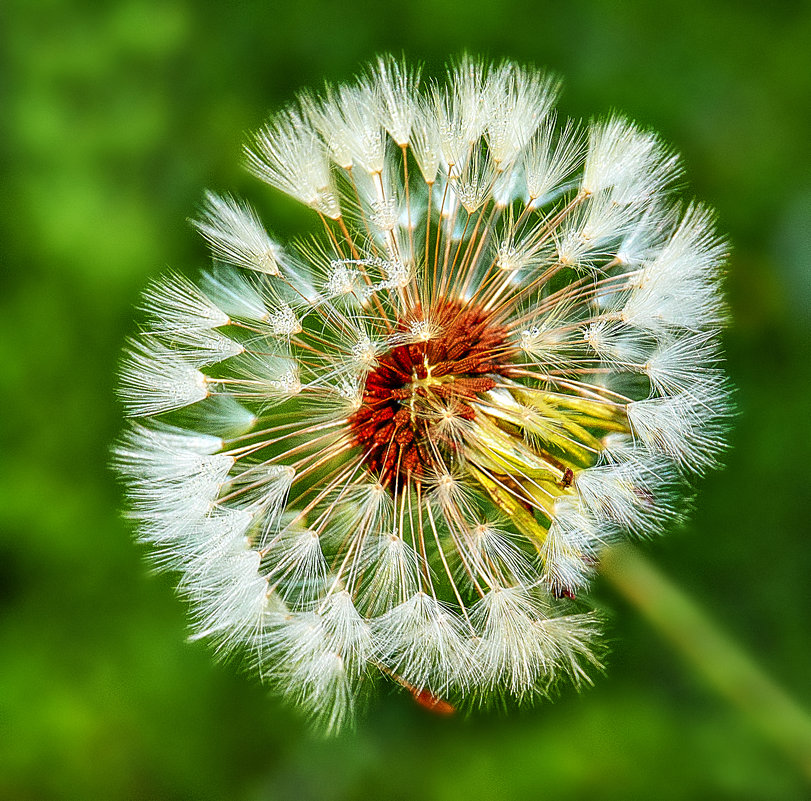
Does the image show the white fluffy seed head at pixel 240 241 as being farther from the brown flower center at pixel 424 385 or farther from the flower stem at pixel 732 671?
the flower stem at pixel 732 671

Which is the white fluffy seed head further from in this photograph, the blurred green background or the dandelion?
the blurred green background

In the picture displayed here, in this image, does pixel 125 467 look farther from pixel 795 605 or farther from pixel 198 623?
pixel 795 605

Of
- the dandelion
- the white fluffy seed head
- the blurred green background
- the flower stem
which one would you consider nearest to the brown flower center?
the dandelion

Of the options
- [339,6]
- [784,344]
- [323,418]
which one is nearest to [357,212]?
[323,418]

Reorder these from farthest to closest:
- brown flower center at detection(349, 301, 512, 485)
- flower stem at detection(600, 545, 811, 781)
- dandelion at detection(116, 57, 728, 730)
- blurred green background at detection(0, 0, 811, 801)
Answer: blurred green background at detection(0, 0, 811, 801)
flower stem at detection(600, 545, 811, 781)
brown flower center at detection(349, 301, 512, 485)
dandelion at detection(116, 57, 728, 730)

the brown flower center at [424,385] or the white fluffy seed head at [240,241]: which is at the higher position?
the white fluffy seed head at [240,241]

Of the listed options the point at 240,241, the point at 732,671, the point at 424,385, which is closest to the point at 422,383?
the point at 424,385

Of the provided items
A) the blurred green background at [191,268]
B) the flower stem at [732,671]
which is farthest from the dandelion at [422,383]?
the blurred green background at [191,268]
